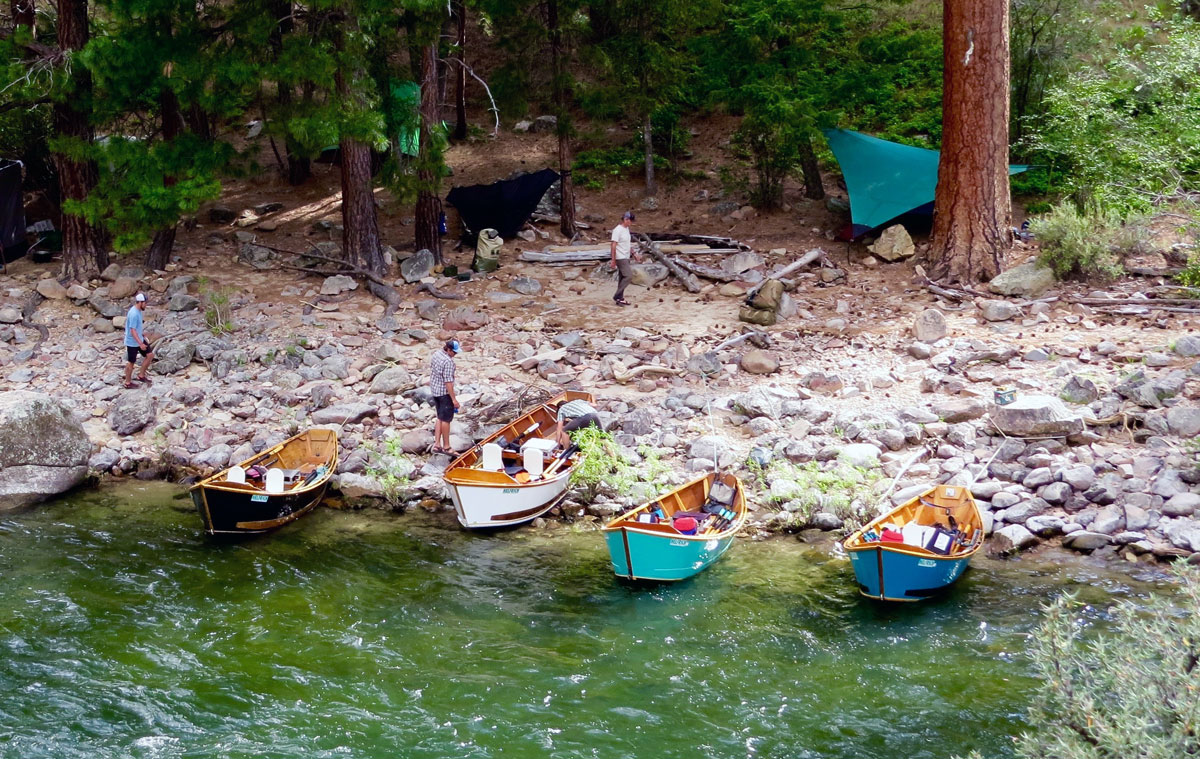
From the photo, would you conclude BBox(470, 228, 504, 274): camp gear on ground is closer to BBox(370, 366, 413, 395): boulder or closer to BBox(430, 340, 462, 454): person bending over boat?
BBox(370, 366, 413, 395): boulder

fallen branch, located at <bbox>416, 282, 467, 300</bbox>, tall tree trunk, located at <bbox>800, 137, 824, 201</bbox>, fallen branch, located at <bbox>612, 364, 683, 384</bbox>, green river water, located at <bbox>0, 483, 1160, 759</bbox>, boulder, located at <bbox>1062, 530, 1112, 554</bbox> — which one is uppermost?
tall tree trunk, located at <bbox>800, 137, 824, 201</bbox>

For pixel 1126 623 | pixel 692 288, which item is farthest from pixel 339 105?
pixel 1126 623

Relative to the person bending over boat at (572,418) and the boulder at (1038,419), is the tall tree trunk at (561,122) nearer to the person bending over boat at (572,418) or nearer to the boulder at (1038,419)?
the person bending over boat at (572,418)

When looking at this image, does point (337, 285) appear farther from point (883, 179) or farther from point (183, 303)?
point (883, 179)

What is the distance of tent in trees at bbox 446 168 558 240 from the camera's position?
1748cm

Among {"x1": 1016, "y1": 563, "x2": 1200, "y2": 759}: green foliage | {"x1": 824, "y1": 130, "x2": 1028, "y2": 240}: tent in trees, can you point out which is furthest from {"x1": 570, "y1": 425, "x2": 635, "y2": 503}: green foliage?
{"x1": 824, "y1": 130, "x2": 1028, "y2": 240}: tent in trees

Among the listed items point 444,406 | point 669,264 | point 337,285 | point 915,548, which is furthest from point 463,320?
point 915,548

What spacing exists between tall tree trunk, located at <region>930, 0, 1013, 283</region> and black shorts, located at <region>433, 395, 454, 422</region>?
814 centimetres

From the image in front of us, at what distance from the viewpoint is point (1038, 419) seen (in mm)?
11000

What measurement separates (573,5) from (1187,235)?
34.2 feet

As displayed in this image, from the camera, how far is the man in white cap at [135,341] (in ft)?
44.8

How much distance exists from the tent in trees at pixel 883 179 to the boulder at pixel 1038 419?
5.78m

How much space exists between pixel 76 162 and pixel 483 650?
40.8ft

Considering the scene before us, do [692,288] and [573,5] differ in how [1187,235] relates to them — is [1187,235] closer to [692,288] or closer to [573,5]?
[692,288]
